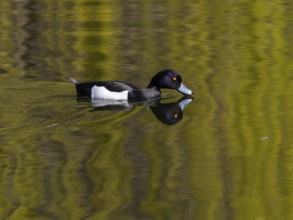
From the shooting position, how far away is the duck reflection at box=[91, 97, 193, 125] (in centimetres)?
1028

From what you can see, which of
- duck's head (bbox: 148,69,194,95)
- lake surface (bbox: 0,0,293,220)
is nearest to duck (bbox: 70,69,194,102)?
duck's head (bbox: 148,69,194,95)

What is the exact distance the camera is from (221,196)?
296 inches

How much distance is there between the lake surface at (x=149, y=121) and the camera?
296 inches

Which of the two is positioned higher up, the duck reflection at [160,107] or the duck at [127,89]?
the duck at [127,89]

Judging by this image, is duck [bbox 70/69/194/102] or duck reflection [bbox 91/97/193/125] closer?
duck reflection [bbox 91/97/193/125]

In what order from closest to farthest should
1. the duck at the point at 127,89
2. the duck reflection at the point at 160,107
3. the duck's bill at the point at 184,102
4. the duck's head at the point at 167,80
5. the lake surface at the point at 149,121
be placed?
the lake surface at the point at 149,121 → the duck reflection at the point at 160,107 → the duck's bill at the point at 184,102 → the duck at the point at 127,89 → the duck's head at the point at 167,80

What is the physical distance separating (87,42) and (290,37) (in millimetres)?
2659

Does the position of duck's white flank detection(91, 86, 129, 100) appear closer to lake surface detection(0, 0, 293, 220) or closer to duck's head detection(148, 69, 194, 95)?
lake surface detection(0, 0, 293, 220)

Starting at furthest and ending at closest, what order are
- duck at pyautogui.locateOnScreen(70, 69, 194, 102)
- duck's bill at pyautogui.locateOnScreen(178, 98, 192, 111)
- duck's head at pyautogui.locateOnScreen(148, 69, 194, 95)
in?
1. duck's head at pyautogui.locateOnScreen(148, 69, 194, 95)
2. duck at pyautogui.locateOnScreen(70, 69, 194, 102)
3. duck's bill at pyautogui.locateOnScreen(178, 98, 192, 111)

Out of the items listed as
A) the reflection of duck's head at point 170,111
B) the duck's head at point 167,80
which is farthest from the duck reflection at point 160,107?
the duck's head at point 167,80

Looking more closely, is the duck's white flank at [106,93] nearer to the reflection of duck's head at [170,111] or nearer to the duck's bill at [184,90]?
the reflection of duck's head at [170,111]

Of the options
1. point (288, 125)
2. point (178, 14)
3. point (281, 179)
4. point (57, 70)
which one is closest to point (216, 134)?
point (288, 125)

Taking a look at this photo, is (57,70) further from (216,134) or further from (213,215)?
(213,215)

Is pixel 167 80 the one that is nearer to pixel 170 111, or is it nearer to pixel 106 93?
pixel 106 93
